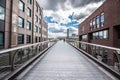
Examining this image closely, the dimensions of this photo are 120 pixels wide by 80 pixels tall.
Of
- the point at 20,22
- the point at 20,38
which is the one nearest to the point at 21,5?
the point at 20,22

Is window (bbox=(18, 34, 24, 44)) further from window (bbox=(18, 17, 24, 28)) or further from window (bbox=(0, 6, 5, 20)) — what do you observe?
window (bbox=(0, 6, 5, 20))

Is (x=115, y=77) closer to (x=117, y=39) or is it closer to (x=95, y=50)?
(x=95, y=50)

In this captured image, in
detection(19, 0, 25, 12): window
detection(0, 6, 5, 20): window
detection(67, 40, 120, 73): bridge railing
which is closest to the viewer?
detection(67, 40, 120, 73): bridge railing

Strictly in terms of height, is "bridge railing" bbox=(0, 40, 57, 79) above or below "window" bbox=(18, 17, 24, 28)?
below

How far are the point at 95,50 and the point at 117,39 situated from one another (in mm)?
18256

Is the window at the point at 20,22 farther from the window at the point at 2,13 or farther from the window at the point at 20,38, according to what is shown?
the window at the point at 2,13

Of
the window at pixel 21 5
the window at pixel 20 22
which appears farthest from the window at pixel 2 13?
the window at pixel 21 5

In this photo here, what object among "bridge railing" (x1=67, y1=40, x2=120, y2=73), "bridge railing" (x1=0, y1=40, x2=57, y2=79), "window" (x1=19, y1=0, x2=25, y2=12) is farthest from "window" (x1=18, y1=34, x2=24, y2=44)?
"bridge railing" (x1=67, y1=40, x2=120, y2=73)

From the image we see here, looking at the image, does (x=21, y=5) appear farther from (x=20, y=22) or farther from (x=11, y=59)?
(x=11, y=59)

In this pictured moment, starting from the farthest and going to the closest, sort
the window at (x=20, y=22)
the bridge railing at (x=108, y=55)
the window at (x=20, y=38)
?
the window at (x=20, y=38) → the window at (x=20, y=22) → the bridge railing at (x=108, y=55)

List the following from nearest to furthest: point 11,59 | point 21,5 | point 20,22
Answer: point 11,59 < point 20,22 < point 21,5

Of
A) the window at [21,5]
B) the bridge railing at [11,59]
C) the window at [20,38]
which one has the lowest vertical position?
the bridge railing at [11,59]

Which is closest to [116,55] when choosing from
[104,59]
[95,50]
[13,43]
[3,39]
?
[104,59]

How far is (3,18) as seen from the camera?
68.8ft
